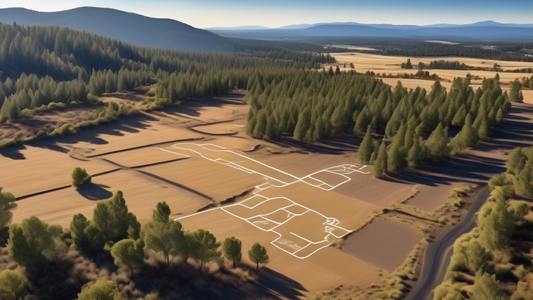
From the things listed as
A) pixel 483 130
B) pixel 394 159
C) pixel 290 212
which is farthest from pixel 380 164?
pixel 483 130

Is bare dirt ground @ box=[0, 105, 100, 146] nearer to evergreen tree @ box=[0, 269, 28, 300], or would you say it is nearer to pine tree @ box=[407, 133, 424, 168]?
evergreen tree @ box=[0, 269, 28, 300]

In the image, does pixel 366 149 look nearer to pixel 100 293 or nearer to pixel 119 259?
pixel 119 259

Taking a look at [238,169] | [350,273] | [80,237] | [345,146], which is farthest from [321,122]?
[80,237]

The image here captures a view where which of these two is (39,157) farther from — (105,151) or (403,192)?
(403,192)

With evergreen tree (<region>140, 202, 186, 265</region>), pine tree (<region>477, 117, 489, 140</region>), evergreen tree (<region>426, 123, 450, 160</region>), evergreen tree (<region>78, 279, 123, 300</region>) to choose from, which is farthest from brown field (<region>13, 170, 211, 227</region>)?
pine tree (<region>477, 117, 489, 140</region>)

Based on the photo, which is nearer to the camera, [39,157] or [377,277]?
[377,277]
